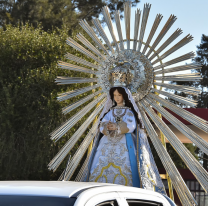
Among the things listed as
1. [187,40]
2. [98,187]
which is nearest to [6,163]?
[187,40]

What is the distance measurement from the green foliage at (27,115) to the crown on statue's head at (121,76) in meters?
4.19

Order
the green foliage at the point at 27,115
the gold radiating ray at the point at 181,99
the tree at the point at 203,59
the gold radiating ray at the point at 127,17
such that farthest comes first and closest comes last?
the tree at the point at 203,59 → the green foliage at the point at 27,115 → the gold radiating ray at the point at 127,17 → the gold radiating ray at the point at 181,99

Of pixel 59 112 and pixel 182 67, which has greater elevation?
pixel 182 67

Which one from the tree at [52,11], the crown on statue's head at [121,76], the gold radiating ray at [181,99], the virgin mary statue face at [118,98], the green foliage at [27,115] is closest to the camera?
the gold radiating ray at [181,99]

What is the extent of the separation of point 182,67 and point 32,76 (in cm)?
503

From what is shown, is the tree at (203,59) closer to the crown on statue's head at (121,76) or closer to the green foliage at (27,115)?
the green foliage at (27,115)

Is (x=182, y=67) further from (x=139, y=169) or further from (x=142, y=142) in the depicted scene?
(x=139, y=169)

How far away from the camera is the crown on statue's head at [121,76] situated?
17.0 feet

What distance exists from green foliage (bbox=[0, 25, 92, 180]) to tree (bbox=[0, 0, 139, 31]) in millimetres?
6164

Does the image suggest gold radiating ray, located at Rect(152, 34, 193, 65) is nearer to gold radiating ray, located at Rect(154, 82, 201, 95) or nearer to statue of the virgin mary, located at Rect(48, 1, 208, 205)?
statue of the virgin mary, located at Rect(48, 1, 208, 205)

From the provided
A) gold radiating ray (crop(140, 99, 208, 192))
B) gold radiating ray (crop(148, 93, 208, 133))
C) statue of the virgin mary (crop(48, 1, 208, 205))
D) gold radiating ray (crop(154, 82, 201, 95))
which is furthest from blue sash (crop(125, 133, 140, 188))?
gold radiating ray (crop(154, 82, 201, 95))

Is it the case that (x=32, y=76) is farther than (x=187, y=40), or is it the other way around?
(x=32, y=76)

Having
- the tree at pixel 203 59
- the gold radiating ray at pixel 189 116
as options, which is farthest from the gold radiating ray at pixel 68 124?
the tree at pixel 203 59

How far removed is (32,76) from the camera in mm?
9539
